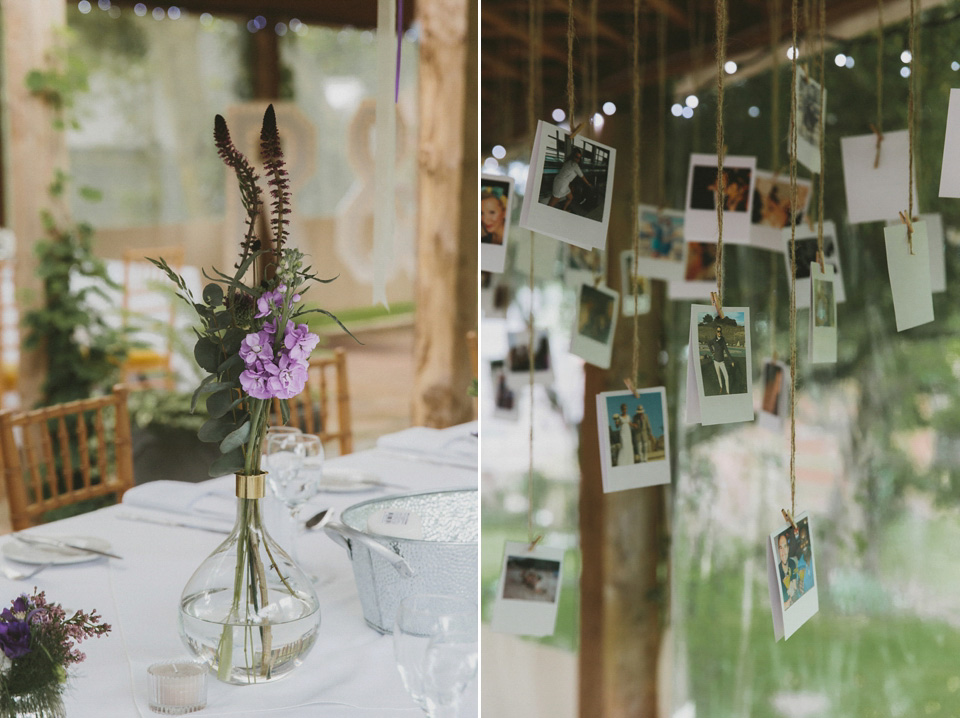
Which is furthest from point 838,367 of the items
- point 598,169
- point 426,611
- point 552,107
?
point 426,611

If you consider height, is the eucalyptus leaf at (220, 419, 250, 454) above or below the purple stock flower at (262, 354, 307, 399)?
below

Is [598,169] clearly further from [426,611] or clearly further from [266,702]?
[266,702]

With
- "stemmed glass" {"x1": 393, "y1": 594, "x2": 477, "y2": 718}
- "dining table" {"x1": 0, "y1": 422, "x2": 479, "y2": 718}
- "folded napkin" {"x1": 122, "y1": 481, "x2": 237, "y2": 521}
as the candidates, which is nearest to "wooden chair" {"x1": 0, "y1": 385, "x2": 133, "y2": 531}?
"folded napkin" {"x1": 122, "y1": 481, "x2": 237, "y2": 521}

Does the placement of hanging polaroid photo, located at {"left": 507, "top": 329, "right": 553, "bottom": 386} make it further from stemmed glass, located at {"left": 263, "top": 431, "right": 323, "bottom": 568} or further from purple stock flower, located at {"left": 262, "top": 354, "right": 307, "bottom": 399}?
purple stock flower, located at {"left": 262, "top": 354, "right": 307, "bottom": 399}

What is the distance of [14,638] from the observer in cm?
82

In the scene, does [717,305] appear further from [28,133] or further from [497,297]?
[28,133]

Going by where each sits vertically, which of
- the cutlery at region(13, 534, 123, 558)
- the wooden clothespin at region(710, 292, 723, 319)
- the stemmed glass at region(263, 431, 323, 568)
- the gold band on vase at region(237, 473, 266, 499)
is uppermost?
the wooden clothespin at region(710, 292, 723, 319)

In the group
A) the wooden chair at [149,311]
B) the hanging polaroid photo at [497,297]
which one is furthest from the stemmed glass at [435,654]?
the wooden chair at [149,311]

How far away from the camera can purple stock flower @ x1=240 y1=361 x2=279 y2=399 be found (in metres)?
0.88

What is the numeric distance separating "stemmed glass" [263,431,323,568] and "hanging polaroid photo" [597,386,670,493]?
0.44 m

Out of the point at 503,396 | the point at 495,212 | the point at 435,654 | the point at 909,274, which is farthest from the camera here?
the point at 503,396

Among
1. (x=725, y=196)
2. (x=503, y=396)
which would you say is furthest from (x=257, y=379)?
(x=503, y=396)

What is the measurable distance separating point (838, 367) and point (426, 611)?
5.87 ft

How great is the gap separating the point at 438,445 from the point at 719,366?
3.73ft
